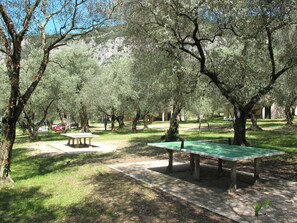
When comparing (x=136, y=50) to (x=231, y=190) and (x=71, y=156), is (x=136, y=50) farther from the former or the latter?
(x=231, y=190)

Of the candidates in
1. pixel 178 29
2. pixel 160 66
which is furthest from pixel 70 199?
pixel 160 66

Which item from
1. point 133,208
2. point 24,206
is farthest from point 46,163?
point 133,208

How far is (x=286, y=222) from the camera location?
5301 millimetres

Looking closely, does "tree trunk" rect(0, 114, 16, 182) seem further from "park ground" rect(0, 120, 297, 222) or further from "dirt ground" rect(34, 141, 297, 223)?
"dirt ground" rect(34, 141, 297, 223)

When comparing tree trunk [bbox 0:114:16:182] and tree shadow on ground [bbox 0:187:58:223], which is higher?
tree trunk [bbox 0:114:16:182]

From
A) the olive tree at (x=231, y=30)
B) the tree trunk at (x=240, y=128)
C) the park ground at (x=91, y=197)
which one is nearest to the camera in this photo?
the park ground at (x=91, y=197)

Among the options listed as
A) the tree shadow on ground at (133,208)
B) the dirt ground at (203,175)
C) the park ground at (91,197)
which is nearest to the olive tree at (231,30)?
the dirt ground at (203,175)

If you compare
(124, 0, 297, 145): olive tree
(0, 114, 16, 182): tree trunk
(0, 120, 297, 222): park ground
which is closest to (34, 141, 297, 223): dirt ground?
(0, 120, 297, 222): park ground

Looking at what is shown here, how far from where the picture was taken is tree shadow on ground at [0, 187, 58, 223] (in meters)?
6.01

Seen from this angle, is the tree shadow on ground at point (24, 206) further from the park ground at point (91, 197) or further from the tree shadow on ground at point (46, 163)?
the tree shadow on ground at point (46, 163)

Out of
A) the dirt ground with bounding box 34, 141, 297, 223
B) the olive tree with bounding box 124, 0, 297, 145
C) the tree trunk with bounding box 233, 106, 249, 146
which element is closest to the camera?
the dirt ground with bounding box 34, 141, 297, 223

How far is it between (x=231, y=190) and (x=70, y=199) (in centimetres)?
372

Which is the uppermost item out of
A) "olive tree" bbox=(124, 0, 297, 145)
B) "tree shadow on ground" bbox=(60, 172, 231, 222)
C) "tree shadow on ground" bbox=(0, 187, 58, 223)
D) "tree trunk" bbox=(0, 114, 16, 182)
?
"olive tree" bbox=(124, 0, 297, 145)

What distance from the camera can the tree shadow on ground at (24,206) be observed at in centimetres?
601
